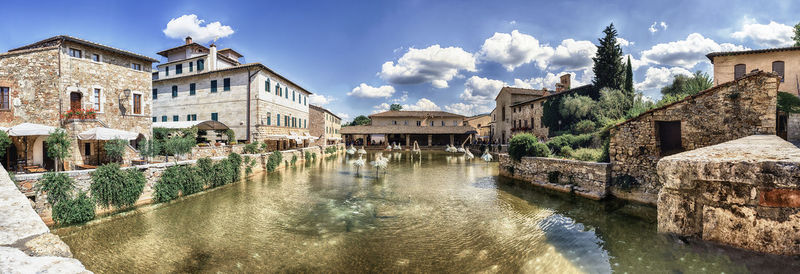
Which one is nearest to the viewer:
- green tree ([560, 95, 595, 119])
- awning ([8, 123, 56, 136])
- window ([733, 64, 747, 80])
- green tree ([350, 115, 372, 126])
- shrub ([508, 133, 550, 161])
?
awning ([8, 123, 56, 136])

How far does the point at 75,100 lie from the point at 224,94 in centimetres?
1015

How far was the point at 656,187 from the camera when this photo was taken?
8.70 metres

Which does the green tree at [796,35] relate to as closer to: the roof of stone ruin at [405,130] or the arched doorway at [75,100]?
the roof of stone ruin at [405,130]

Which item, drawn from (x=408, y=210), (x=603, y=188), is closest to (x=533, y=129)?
(x=603, y=188)

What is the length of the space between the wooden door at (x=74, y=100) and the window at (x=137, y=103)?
89.5 inches

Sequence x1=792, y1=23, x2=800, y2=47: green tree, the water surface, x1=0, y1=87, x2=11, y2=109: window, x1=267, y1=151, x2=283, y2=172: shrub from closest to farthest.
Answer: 1. the water surface
2. x1=0, y1=87, x2=11, y2=109: window
3. x1=267, y1=151, x2=283, y2=172: shrub
4. x1=792, y1=23, x2=800, y2=47: green tree

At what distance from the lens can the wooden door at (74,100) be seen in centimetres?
1434

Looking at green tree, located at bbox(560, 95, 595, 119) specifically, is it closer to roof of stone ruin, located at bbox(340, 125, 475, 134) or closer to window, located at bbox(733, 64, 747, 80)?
window, located at bbox(733, 64, 747, 80)

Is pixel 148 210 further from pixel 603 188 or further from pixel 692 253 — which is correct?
pixel 603 188

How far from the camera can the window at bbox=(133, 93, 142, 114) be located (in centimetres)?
1673

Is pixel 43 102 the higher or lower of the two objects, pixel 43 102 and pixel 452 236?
the higher

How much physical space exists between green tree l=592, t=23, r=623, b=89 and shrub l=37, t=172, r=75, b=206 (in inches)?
1628

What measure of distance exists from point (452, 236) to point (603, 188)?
6678 mm

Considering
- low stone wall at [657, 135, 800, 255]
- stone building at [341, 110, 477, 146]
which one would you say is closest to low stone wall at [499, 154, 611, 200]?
low stone wall at [657, 135, 800, 255]
